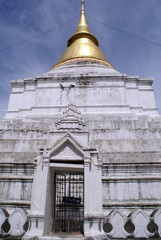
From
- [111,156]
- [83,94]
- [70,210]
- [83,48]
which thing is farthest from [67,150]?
[83,48]

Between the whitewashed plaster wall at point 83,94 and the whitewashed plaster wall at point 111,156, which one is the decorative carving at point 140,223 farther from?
the whitewashed plaster wall at point 83,94

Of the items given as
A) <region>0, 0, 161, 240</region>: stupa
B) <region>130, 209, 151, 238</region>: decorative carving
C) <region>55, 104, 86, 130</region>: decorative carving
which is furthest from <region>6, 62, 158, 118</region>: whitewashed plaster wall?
<region>130, 209, 151, 238</region>: decorative carving

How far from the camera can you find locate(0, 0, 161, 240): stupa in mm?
5285

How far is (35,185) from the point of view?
206 inches

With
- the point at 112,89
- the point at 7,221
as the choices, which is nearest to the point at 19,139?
the point at 7,221

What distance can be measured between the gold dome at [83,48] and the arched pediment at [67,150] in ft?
51.2

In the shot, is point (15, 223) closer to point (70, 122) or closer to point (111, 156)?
point (70, 122)

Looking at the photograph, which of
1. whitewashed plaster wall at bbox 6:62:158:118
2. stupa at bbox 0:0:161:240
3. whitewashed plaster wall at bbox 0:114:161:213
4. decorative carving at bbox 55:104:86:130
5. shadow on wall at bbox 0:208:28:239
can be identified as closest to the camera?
stupa at bbox 0:0:161:240

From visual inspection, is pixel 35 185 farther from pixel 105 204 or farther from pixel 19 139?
pixel 19 139

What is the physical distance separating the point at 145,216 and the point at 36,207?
3401 mm

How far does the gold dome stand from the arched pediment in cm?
1561

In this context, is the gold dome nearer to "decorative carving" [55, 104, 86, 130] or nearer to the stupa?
the stupa

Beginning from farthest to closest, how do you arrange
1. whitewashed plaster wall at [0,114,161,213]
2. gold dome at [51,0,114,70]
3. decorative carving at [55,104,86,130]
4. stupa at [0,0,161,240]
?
gold dome at [51,0,114,70] → whitewashed plaster wall at [0,114,161,213] → decorative carving at [55,104,86,130] → stupa at [0,0,161,240]

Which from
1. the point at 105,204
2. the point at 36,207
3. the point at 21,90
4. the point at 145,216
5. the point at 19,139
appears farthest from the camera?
the point at 21,90
